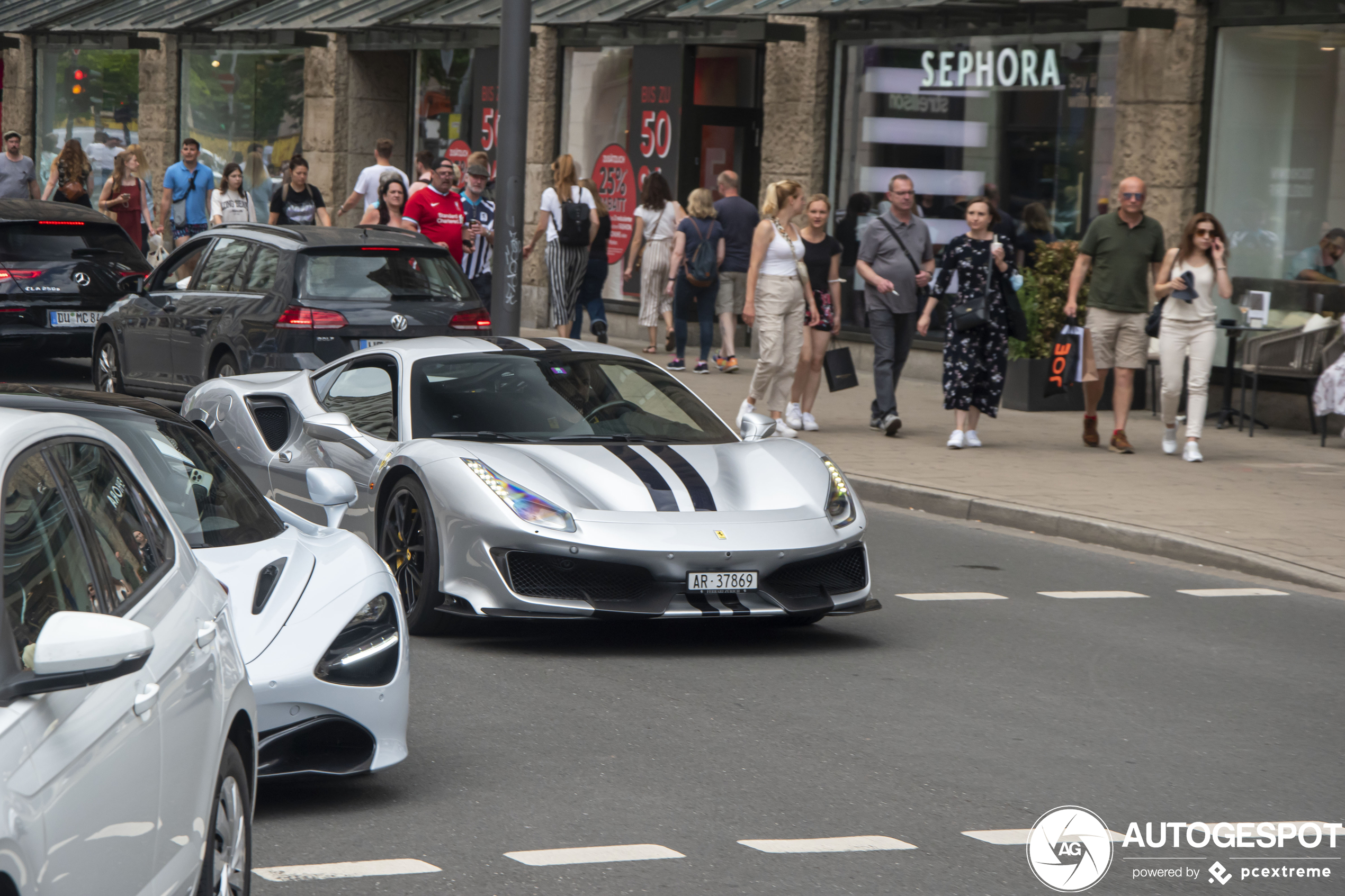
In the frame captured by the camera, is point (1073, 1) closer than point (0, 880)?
No

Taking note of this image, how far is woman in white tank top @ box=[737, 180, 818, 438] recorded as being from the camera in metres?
14.1


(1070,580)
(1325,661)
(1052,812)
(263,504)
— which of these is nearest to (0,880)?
(263,504)

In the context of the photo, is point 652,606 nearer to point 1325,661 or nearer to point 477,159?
point 1325,661

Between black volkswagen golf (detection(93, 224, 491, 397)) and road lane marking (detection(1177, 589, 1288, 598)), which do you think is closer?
road lane marking (detection(1177, 589, 1288, 598))

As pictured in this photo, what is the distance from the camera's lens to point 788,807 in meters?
5.33

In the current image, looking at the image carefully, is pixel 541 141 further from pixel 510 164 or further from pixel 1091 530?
pixel 1091 530

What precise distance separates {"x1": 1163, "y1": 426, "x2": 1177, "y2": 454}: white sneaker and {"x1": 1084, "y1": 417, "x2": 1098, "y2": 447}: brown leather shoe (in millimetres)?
544

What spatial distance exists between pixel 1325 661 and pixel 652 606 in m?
2.90

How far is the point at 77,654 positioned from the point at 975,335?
1168 cm

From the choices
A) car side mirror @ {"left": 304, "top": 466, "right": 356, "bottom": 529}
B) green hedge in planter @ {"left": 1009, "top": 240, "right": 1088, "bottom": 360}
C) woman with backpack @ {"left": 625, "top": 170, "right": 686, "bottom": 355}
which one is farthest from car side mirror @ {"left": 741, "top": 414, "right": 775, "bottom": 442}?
woman with backpack @ {"left": 625, "top": 170, "right": 686, "bottom": 355}

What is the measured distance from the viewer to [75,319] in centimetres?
1633

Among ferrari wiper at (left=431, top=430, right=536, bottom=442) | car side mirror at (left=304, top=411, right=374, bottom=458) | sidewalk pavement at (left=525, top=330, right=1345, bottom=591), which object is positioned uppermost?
ferrari wiper at (left=431, top=430, right=536, bottom=442)

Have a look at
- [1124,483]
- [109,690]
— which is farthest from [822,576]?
[1124,483]

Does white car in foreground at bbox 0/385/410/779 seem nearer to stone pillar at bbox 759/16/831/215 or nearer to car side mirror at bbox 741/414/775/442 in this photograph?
car side mirror at bbox 741/414/775/442
